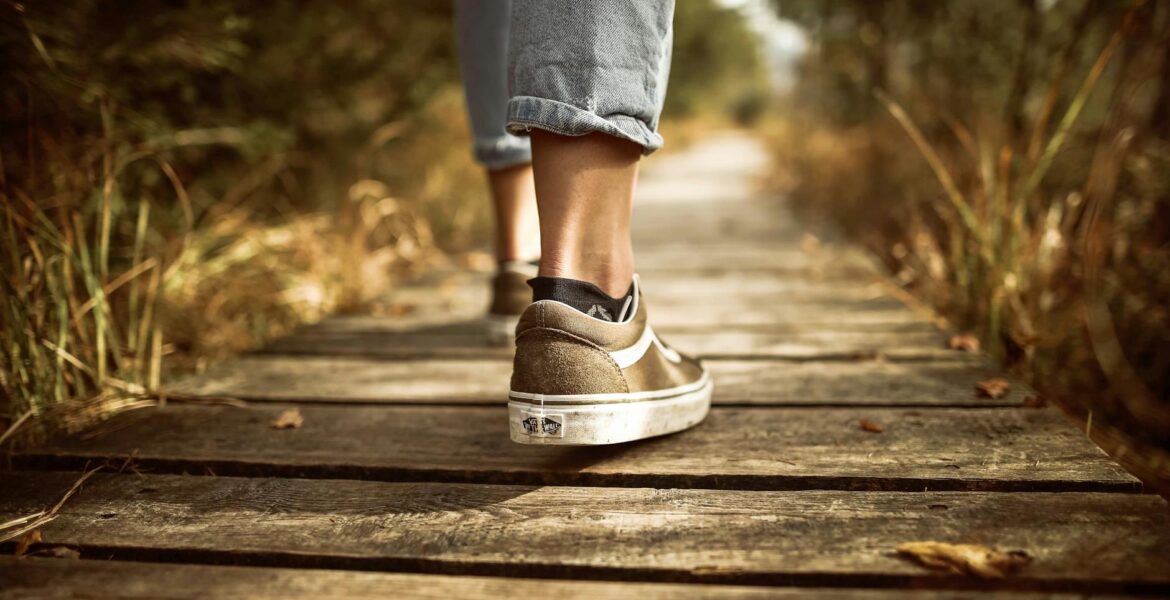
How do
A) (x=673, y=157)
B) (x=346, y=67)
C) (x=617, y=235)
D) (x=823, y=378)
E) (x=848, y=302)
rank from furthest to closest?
(x=673, y=157) → (x=346, y=67) → (x=848, y=302) → (x=823, y=378) → (x=617, y=235)

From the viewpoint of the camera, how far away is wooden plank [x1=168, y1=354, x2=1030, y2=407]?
1.39m

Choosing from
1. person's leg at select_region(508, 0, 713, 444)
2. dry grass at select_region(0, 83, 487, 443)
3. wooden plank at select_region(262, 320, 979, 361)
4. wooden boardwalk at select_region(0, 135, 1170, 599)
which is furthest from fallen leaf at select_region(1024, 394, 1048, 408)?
dry grass at select_region(0, 83, 487, 443)

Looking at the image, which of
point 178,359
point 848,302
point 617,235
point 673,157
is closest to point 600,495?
point 617,235

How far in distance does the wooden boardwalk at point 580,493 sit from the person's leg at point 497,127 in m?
0.29

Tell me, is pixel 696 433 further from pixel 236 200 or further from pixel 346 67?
pixel 236 200

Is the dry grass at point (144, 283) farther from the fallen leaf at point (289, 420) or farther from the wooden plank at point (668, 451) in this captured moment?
the fallen leaf at point (289, 420)

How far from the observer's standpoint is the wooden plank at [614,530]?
0.82 meters

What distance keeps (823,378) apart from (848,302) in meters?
0.77

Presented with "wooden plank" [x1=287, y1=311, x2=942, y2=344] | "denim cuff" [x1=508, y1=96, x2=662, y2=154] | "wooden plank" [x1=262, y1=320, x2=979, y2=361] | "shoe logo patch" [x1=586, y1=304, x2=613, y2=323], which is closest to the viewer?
"denim cuff" [x1=508, y1=96, x2=662, y2=154]

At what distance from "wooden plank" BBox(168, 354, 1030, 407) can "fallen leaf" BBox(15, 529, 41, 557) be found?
1.81 feet

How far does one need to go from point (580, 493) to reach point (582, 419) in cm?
10

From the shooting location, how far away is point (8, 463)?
1.15 metres

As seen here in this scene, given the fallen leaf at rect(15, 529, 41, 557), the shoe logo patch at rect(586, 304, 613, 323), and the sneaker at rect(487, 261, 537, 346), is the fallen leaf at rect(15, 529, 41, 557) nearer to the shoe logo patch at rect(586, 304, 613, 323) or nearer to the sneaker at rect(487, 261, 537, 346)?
the shoe logo patch at rect(586, 304, 613, 323)

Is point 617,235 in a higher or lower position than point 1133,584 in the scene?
higher
